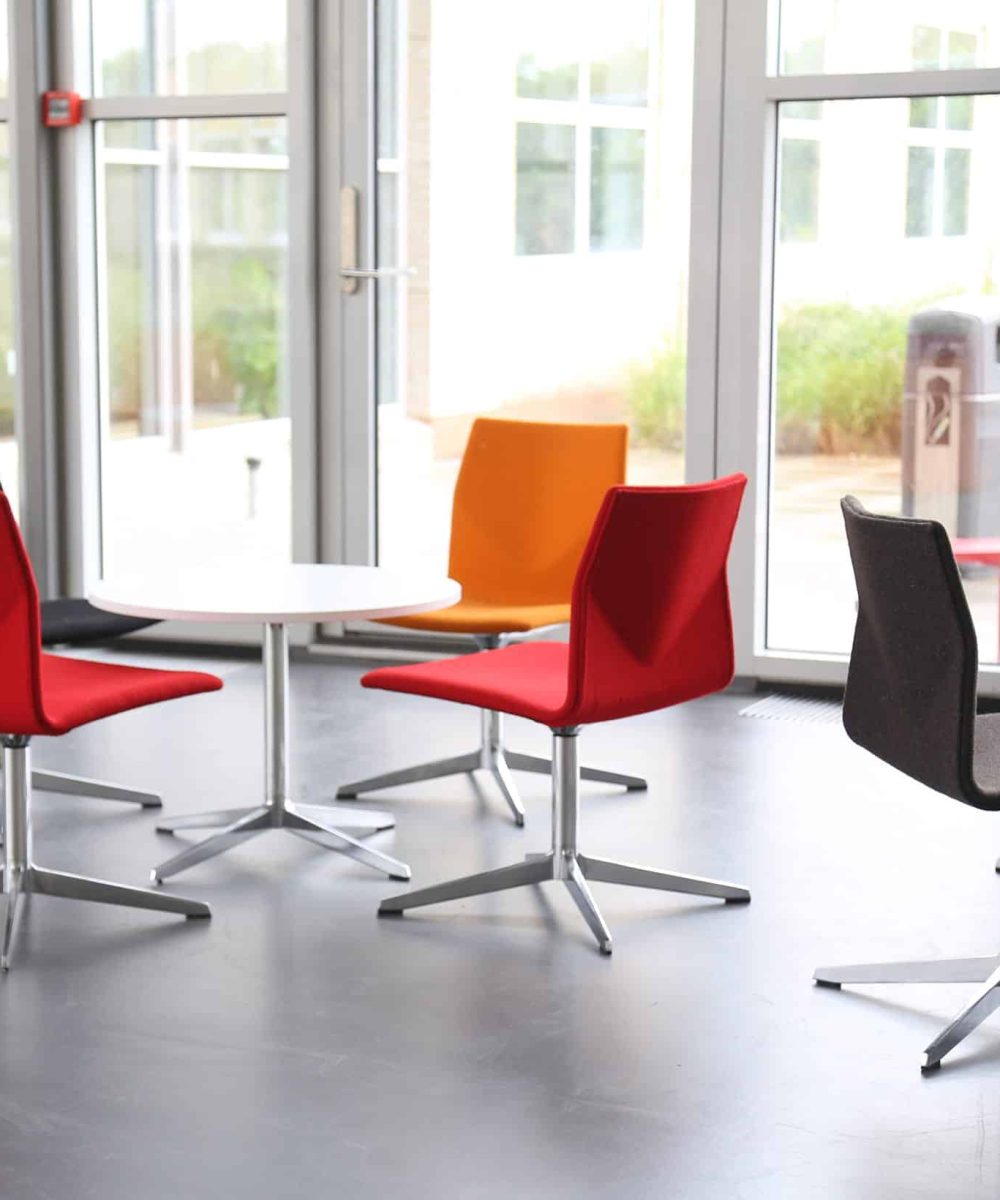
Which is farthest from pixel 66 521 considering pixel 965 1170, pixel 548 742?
pixel 965 1170

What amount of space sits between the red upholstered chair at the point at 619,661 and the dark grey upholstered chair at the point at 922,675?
1.50ft

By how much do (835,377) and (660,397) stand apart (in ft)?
1.81

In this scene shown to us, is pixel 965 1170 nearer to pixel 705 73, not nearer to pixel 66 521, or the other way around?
pixel 705 73

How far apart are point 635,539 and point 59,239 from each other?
12.6 ft

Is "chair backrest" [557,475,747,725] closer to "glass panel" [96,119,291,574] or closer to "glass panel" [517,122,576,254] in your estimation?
"glass panel" [517,122,576,254]

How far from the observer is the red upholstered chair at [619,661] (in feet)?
11.1

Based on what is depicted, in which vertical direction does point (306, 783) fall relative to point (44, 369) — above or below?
below

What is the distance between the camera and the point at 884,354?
5.70m

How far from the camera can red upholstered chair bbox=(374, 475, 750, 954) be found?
3381 mm

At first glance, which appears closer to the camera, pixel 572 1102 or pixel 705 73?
pixel 572 1102

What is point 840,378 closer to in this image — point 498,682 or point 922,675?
point 498,682

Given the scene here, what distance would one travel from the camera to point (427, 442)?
6234 millimetres

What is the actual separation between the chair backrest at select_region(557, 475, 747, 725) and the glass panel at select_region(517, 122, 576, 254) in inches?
101

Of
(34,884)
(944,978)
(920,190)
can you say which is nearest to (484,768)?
(34,884)
